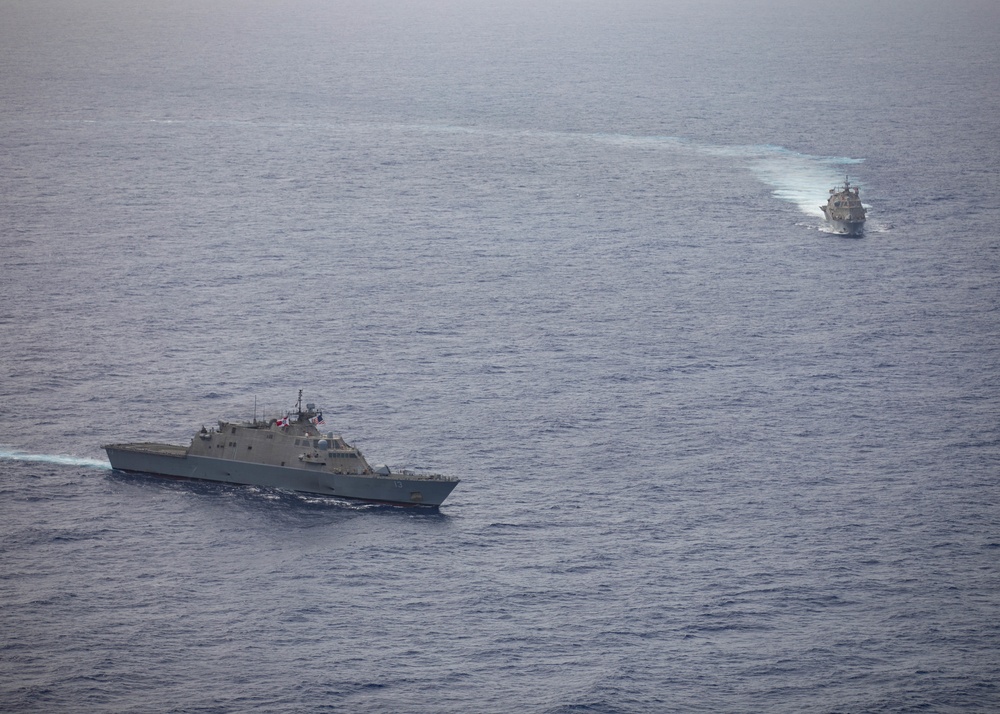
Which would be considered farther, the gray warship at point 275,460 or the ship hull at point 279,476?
the gray warship at point 275,460

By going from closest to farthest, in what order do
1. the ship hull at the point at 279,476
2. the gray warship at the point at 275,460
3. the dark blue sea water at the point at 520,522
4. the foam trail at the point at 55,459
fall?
the dark blue sea water at the point at 520,522 < the ship hull at the point at 279,476 < the gray warship at the point at 275,460 < the foam trail at the point at 55,459

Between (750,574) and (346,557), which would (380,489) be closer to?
(346,557)

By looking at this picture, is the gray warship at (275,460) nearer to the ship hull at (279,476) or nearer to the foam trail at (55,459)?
the ship hull at (279,476)

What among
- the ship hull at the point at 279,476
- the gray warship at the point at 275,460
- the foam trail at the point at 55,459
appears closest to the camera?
the ship hull at the point at 279,476

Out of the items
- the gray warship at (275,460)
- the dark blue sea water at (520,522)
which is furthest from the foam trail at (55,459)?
the gray warship at (275,460)

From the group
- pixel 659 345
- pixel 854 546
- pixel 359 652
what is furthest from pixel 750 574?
pixel 659 345

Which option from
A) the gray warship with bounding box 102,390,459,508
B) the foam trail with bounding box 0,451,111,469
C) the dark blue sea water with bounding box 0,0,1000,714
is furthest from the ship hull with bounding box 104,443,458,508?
the foam trail with bounding box 0,451,111,469

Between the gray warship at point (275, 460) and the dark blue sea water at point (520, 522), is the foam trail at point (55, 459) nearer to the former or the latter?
the dark blue sea water at point (520, 522)
